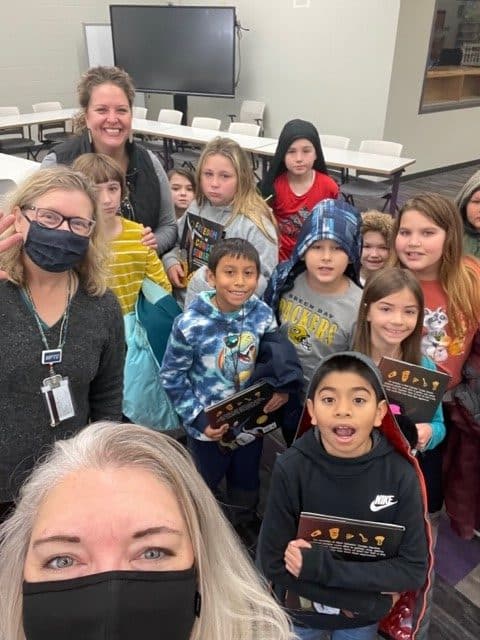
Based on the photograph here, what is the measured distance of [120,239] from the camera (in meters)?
2.22

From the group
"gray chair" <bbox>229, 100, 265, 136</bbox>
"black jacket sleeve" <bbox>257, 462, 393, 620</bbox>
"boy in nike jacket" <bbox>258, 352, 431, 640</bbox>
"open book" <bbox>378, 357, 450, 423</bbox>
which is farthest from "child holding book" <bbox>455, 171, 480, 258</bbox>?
"gray chair" <bbox>229, 100, 265, 136</bbox>

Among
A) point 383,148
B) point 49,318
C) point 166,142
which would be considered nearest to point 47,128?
point 166,142

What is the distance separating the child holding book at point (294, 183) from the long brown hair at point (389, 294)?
1.16 m

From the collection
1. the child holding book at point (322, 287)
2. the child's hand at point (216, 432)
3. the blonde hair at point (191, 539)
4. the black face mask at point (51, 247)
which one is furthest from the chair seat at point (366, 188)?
the blonde hair at point (191, 539)

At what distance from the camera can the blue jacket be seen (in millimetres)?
2023

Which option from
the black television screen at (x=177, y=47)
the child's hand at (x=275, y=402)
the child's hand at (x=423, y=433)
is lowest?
the child's hand at (x=275, y=402)

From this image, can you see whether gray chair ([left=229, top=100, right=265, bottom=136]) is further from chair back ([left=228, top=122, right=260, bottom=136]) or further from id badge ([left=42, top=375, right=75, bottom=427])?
id badge ([left=42, top=375, right=75, bottom=427])

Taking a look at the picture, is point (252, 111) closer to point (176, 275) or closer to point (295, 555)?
point (176, 275)

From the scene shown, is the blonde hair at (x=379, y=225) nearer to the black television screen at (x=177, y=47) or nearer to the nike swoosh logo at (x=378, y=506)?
the nike swoosh logo at (x=378, y=506)

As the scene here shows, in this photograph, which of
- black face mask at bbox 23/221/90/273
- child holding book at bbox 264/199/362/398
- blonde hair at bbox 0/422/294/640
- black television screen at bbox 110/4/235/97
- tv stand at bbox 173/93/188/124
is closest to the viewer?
blonde hair at bbox 0/422/294/640

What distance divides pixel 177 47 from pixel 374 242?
282 inches

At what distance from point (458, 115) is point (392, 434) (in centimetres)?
822

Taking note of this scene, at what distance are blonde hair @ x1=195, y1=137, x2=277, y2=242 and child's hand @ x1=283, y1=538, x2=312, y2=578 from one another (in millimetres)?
1505

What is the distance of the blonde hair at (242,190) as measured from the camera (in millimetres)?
2500
